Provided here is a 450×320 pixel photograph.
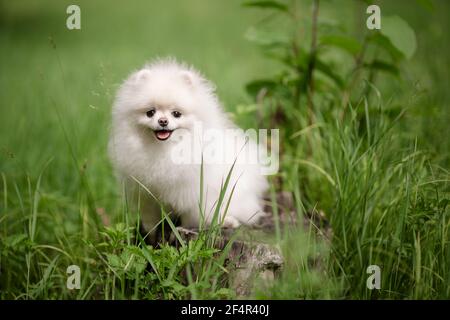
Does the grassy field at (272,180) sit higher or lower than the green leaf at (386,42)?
lower

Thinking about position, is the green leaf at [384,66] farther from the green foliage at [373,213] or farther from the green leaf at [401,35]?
the green leaf at [401,35]

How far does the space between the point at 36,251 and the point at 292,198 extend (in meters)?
1.71

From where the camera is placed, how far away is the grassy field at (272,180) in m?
2.24

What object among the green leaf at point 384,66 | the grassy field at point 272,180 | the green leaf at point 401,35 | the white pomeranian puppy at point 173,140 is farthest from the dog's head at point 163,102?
the green leaf at point 384,66

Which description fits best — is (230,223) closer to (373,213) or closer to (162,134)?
(162,134)

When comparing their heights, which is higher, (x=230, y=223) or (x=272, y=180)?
(x=272, y=180)

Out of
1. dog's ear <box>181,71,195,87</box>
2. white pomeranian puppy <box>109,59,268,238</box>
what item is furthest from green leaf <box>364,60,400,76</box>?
dog's ear <box>181,71,195,87</box>

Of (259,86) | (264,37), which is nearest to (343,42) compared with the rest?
(264,37)

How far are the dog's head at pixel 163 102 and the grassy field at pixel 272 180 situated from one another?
238 mm

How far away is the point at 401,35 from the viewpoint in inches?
118

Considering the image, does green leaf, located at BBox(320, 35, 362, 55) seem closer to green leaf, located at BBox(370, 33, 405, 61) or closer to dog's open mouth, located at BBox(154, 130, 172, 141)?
green leaf, located at BBox(370, 33, 405, 61)

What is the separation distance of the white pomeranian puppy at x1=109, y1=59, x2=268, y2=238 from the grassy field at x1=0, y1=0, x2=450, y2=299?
0.84 ft

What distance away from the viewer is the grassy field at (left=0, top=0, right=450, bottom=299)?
88.2 inches

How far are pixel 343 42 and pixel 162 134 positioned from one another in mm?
1532
